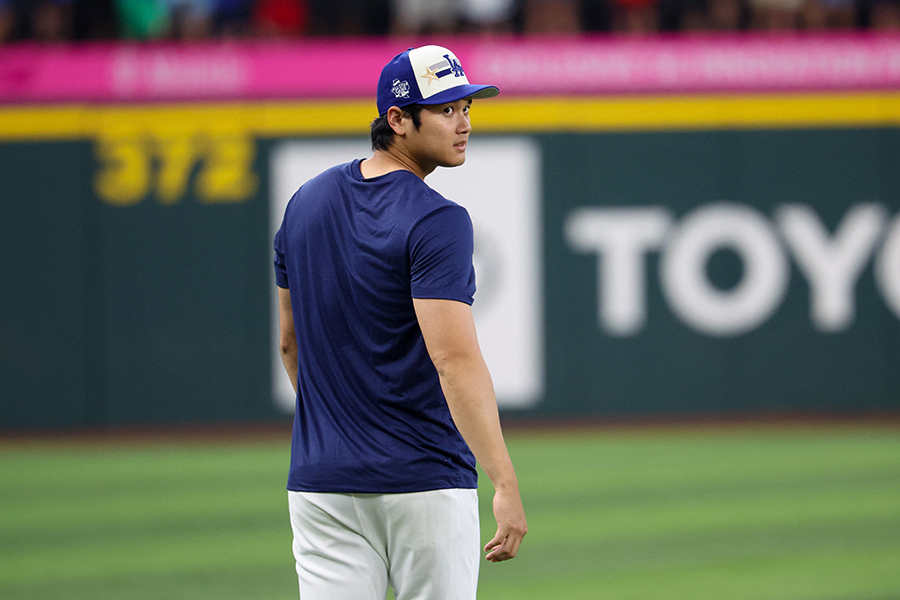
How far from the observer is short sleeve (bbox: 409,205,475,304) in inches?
94.8

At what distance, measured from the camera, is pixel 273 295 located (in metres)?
11.6

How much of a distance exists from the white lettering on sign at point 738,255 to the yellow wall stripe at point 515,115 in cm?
93

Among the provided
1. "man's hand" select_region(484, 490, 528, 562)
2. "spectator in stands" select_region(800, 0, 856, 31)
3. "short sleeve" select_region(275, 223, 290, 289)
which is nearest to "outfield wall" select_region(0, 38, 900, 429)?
"spectator in stands" select_region(800, 0, 856, 31)

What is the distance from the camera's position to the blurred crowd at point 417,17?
1212 cm

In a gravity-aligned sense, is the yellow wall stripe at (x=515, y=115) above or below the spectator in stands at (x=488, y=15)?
below

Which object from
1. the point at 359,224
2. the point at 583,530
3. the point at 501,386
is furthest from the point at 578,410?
the point at 359,224

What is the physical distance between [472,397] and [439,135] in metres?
0.64

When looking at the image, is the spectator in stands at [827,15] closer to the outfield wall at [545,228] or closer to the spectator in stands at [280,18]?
the outfield wall at [545,228]

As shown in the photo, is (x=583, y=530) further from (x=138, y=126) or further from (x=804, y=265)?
(x=138, y=126)

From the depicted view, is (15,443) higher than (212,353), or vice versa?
(212,353)

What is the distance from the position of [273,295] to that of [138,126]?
2.25m

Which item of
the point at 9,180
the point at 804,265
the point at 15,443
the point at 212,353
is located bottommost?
the point at 15,443

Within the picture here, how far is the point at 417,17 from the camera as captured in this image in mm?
12398

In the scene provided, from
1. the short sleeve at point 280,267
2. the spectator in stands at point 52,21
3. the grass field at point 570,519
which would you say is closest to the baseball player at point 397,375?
the short sleeve at point 280,267
